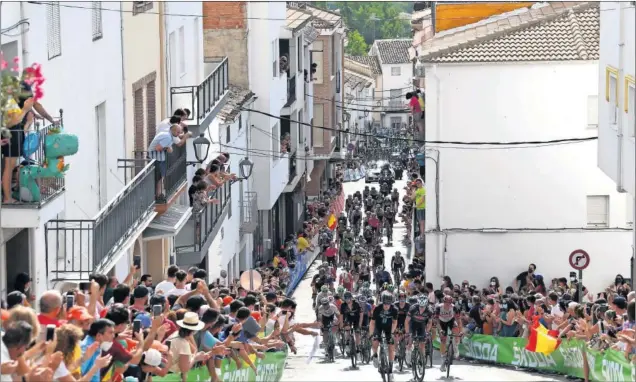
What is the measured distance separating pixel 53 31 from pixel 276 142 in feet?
93.4

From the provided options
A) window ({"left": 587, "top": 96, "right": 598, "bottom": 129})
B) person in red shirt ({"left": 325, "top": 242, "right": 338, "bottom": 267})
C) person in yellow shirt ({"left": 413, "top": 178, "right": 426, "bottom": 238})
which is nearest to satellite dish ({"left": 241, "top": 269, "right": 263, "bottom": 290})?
window ({"left": 587, "top": 96, "right": 598, "bottom": 129})

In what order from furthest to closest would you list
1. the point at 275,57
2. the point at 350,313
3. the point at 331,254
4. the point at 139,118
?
1. the point at 331,254
2. the point at 275,57
3. the point at 350,313
4. the point at 139,118

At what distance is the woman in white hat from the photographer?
1641 cm

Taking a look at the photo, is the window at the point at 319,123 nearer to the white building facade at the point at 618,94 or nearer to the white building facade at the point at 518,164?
the white building facade at the point at 518,164

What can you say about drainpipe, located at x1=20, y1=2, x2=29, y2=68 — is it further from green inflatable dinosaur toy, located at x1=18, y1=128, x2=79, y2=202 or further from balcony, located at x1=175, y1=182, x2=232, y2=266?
balcony, located at x1=175, y1=182, x2=232, y2=266

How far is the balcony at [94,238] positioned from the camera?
1988 centimetres

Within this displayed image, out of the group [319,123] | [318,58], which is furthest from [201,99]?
[318,58]

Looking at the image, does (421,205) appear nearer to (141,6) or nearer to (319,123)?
(141,6)

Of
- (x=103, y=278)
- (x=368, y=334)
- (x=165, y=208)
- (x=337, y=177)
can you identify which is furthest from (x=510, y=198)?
(x=337, y=177)

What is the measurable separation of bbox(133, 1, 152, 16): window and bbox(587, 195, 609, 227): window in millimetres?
15151

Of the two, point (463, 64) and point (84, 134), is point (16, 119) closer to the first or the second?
point (84, 134)

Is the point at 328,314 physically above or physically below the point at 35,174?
below

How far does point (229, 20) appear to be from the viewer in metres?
44.9

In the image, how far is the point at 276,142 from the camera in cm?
4900
